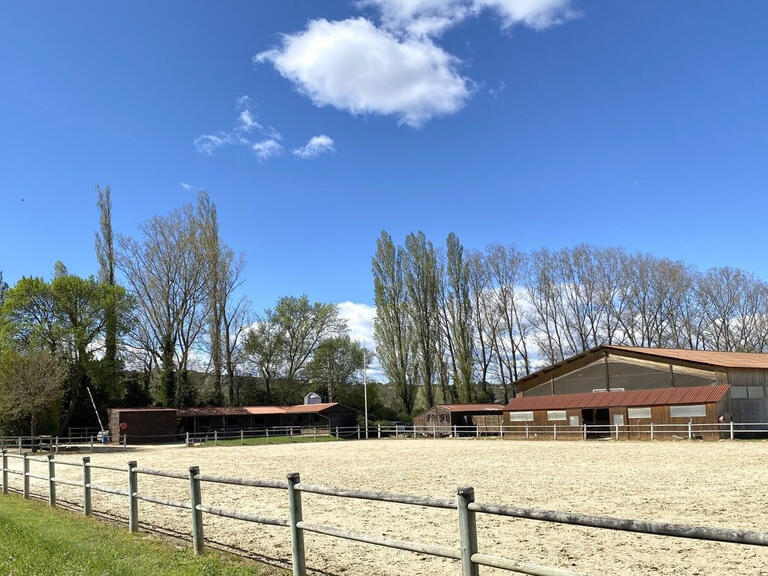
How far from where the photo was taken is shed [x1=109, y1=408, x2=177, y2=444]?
48.9 m

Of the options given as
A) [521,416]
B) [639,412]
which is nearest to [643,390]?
[639,412]

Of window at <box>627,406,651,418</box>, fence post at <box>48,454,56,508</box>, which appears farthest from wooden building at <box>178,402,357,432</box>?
fence post at <box>48,454,56,508</box>

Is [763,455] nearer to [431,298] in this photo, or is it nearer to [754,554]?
[754,554]

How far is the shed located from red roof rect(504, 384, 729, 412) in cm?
2691

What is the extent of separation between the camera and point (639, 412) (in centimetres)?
3903

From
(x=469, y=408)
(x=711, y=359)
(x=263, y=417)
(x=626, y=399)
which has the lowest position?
(x=263, y=417)

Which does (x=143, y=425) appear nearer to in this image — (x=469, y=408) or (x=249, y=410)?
(x=249, y=410)

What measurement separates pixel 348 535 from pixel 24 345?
48206 mm

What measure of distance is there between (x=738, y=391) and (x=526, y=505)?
3208cm

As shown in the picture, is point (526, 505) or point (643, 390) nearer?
point (526, 505)

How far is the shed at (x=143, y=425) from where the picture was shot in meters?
48.9

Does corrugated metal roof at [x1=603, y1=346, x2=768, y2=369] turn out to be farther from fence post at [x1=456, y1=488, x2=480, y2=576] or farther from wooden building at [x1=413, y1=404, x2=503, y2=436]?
fence post at [x1=456, y1=488, x2=480, y2=576]

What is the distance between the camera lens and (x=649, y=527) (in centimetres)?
406

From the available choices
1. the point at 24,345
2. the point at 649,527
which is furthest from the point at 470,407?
the point at 649,527
